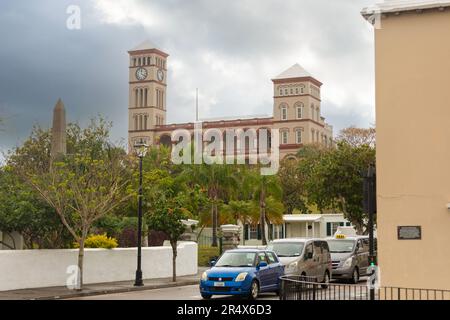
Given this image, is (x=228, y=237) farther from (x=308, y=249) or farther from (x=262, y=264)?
(x=262, y=264)

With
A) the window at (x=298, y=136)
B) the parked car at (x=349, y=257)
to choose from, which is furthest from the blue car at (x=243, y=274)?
the window at (x=298, y=136)

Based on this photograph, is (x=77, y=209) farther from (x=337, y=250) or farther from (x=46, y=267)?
(x=337, y=250)

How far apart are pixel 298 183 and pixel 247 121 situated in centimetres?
4134

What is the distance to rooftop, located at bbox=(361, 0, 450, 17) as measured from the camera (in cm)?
1612

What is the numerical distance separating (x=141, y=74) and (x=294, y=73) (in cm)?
2754

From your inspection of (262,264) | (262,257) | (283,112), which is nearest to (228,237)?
(262,257)

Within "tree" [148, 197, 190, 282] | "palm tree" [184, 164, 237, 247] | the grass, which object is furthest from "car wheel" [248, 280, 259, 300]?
"palm tree" [184, 164, 237, 247]

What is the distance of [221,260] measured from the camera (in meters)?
22.9

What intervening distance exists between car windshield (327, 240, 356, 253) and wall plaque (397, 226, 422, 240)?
13235mm

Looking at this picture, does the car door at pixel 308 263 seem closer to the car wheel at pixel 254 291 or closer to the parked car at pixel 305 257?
the parked car at pixel 305 257

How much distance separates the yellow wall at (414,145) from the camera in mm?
15969

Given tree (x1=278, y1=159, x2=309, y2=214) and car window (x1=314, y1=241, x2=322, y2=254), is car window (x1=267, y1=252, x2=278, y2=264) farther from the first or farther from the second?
tree (x1=278, y1=159, x2=309, y2=214)

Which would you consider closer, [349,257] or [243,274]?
[243,274]

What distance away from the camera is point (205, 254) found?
4369 cm
